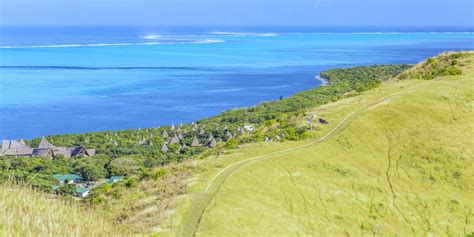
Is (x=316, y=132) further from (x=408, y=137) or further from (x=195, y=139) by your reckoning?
(x=195, y=139)

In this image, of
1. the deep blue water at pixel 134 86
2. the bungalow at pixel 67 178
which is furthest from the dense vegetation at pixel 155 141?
the deep blue water at pixel 134 86

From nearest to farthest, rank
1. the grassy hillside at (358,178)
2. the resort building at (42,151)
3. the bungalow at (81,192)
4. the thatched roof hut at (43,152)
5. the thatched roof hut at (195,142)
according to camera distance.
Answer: the grassy hillside at (358,178) → the bungalow at (81,192) → the thatched roof hut at (43,152) → the resort building at (42,151) → the thatched roof hut at (195,142)

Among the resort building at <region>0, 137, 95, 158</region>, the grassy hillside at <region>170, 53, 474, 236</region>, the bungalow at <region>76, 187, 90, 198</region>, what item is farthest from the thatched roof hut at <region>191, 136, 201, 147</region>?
the grassy hillside at <region>170, 53, 474, 236</region>

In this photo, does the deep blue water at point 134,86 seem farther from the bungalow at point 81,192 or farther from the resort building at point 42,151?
the bungalow at point 81,192

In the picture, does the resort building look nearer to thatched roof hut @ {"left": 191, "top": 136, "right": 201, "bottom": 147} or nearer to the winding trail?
thatched roof hut @ {"left": 191, "top": 136, "right": 201, "bottom": 147}

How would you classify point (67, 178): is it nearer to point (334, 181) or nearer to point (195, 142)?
point (195, 142)

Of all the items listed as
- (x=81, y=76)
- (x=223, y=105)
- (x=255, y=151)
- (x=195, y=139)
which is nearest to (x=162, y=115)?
(x=223, y=105)
